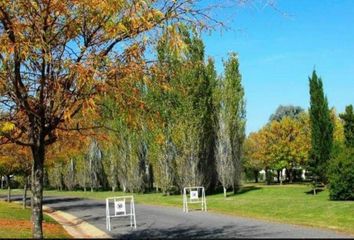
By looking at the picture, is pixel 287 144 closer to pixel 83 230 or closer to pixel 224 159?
pixel 224 159

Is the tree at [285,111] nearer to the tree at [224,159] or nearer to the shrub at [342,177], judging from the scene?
the tree at [224,159]

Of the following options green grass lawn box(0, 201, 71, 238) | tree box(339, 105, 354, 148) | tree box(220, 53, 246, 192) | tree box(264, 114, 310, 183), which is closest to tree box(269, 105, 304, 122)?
tree box(264, 114, 310, 183)

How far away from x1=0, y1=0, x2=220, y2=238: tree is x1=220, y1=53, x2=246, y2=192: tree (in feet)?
108

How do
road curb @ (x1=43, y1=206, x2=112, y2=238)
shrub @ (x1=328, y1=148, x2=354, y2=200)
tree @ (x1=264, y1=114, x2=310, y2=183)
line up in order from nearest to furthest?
road curb @ (x1=43, y1=206, x2=112, y2=238)
shrub @ (x1=328, y1=148, x2=354, y2=200)
tree @ (x1=264, y1=114, x2=310, y2=183)

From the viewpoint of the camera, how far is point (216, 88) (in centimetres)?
4344

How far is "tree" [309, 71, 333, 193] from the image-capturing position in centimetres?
3644

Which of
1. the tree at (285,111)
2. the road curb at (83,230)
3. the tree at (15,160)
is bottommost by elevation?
the road curb at (83,230)

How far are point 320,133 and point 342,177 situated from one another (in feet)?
30.4

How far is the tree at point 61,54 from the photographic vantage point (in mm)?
8945

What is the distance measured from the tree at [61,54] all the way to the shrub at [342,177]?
66.4 ft

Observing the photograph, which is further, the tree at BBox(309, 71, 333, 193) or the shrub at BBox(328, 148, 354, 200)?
the tree at BBox(309, 71, 333, 193)

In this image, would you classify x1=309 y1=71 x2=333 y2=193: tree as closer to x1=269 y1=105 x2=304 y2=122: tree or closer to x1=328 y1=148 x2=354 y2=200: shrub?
x1=328 y1=148 x2=354 y2=200: shrub

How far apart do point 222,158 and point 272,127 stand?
21.0 metres

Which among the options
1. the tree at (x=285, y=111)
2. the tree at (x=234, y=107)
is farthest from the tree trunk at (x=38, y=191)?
the tree at (x=285, y=111)
